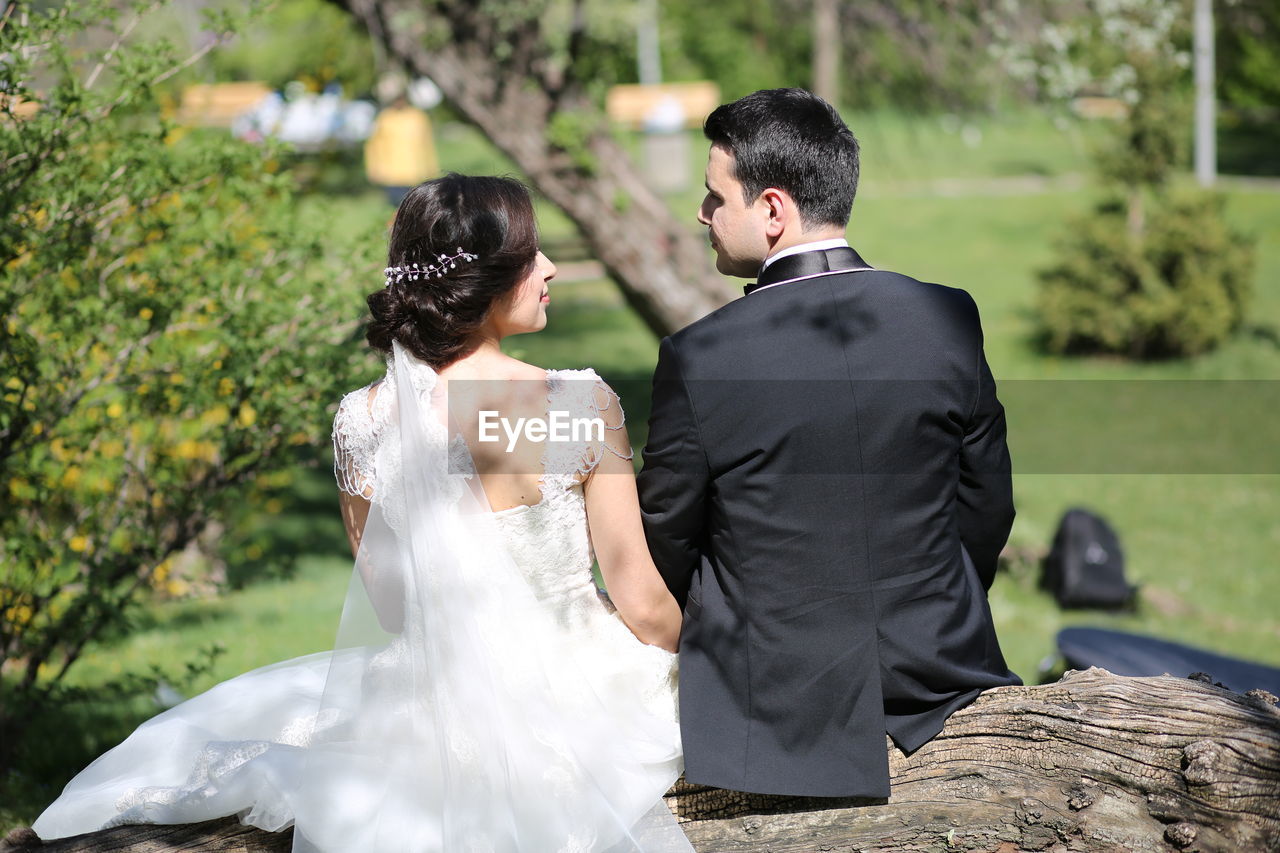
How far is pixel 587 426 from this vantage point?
9.53 ft

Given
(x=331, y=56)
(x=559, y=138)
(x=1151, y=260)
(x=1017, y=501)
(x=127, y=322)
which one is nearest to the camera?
(x=127, y=322)

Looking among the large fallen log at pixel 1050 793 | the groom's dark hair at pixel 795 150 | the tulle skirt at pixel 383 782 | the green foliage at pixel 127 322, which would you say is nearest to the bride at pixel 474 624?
the tulle skirt at pixel 383 782

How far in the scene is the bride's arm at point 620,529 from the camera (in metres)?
2.90

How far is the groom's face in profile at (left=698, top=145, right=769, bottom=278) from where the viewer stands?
2.84 meters

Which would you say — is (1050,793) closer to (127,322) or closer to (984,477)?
(984,477)

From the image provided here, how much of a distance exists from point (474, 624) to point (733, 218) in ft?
3.79

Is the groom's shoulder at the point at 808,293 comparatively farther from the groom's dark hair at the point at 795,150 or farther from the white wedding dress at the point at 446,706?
the white wedding dress at the point at 446,706

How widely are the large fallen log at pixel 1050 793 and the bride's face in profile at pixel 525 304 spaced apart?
1240 mm

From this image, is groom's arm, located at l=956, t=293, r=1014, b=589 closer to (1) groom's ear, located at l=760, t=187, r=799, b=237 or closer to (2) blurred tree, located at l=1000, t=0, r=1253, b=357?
(1) groom's ear, located at l=760, t=187, r=799, b=237

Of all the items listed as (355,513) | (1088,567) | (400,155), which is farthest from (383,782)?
(400,155)

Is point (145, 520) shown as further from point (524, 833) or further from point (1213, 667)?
point (1213, 667)

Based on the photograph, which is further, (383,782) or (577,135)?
(577,135)

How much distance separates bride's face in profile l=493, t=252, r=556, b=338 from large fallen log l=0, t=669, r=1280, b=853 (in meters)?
1.24

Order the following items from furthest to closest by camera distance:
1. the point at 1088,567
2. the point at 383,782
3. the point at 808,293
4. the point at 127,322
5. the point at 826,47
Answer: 1. the point at 826,47
2. the point at 1088,567
3. the point at 127,322
4. the point at 383,782
5. the point at 808,293
